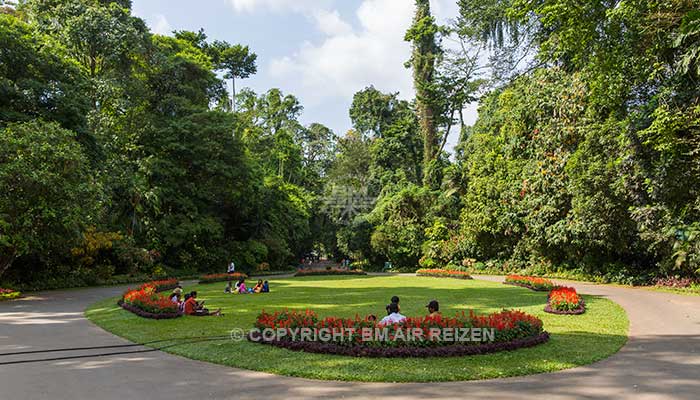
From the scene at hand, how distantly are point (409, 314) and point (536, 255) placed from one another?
19383 millimetres

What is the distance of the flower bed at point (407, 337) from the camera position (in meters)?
7.51

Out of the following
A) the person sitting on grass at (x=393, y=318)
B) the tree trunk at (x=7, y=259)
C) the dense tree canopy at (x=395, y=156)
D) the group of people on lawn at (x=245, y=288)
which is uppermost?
the dense tree canopy at (x=395, y=156)

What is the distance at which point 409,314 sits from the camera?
1229 cm

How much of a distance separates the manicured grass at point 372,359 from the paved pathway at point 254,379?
0.27 meters

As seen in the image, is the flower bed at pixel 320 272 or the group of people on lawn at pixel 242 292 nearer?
the group of people on lawn at pixel 242 292

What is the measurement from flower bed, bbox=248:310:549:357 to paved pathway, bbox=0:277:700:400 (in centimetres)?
125

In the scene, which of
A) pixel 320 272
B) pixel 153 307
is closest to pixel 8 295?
pixel 153 307

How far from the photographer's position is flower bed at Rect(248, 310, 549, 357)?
7.51 meters

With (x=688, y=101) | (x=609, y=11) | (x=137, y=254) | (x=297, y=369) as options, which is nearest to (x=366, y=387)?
(x=297, y=369)

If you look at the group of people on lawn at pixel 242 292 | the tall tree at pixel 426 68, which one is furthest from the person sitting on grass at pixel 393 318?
the tall tree at pixel 426 68

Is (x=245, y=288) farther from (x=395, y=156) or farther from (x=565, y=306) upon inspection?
(x=395, y=156)

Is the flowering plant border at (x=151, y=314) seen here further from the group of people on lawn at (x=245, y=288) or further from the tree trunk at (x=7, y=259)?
the tree trunk at (x=7, y=259)

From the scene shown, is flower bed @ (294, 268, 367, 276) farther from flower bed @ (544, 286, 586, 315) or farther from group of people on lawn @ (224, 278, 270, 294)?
flower bed @ (544, 286, 586, 315)

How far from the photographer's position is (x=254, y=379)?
6.43 meters
